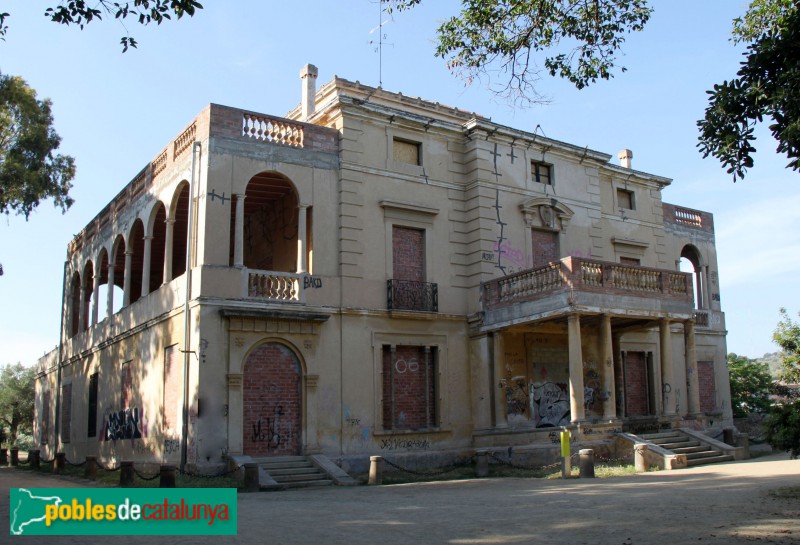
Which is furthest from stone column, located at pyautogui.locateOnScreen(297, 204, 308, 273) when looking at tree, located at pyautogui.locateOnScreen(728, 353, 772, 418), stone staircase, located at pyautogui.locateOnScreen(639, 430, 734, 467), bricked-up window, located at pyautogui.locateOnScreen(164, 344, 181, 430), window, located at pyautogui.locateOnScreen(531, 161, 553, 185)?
tree, located at pyautogui.locateOnScreen(728, 353, 772, 418)

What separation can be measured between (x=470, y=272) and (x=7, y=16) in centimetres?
1598

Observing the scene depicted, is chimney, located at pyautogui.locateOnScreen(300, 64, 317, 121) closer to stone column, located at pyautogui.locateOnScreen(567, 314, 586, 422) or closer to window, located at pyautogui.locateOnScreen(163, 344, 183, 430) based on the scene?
window, located at pyautogui.locateOnScreen(163, 344, 183, 430)

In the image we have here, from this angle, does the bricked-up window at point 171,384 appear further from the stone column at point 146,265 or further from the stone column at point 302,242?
the stone column at point 302,242

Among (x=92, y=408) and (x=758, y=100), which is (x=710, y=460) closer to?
(x=758, y=100)

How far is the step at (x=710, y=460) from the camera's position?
19.2 m

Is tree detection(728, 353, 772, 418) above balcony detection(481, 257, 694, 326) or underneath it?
underneath

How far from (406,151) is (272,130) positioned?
4.59 metres

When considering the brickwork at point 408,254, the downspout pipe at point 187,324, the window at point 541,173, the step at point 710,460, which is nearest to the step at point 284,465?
the downspout pipe at point 187,324

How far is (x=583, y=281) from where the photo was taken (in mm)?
20531

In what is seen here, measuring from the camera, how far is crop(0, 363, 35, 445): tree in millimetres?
48094

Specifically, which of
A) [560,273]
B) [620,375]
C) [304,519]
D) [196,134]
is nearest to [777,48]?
[304,519]

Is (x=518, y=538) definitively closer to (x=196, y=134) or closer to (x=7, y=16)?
(x=7, y=16)

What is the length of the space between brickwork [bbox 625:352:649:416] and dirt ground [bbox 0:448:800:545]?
10.1 meters

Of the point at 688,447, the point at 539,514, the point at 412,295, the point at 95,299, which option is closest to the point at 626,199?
the point at 412,295
